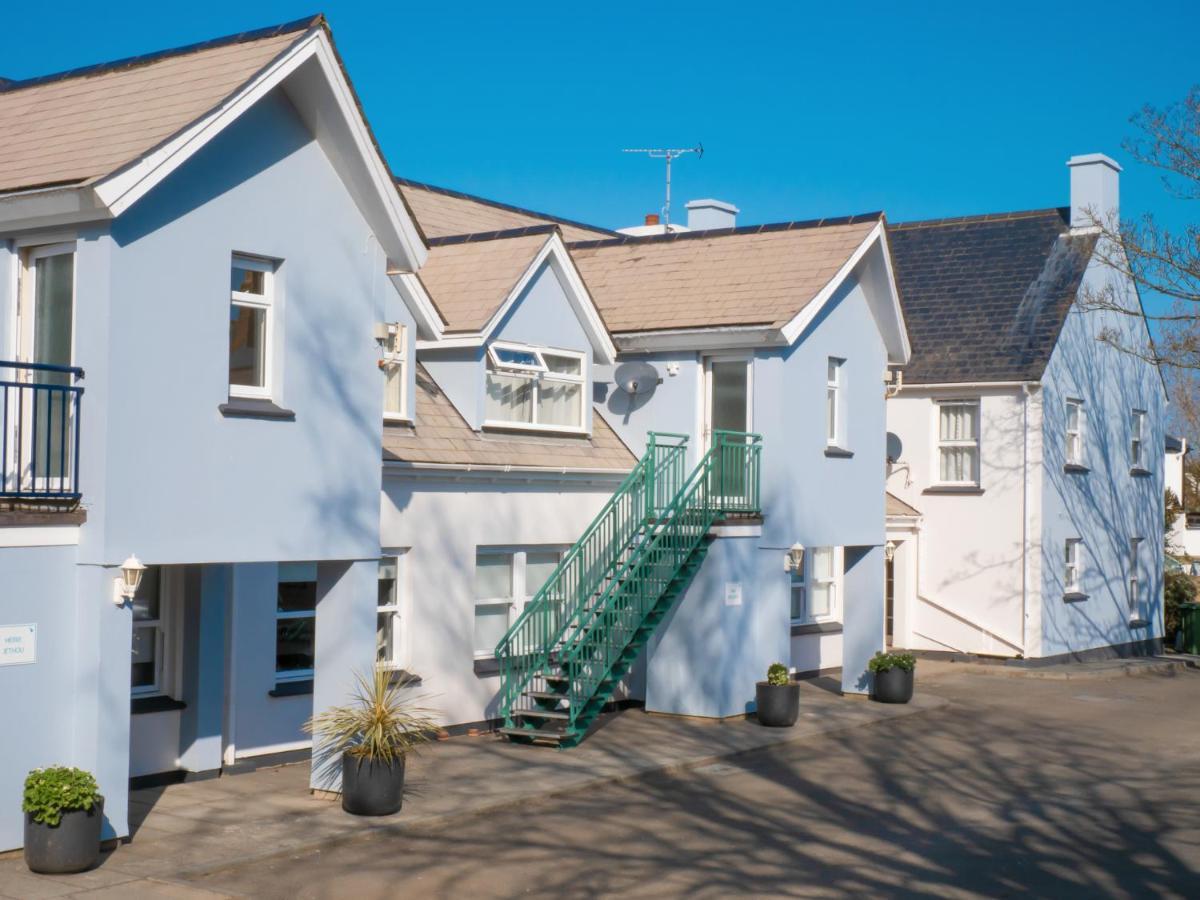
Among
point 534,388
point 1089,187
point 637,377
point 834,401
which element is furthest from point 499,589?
point 1089,187

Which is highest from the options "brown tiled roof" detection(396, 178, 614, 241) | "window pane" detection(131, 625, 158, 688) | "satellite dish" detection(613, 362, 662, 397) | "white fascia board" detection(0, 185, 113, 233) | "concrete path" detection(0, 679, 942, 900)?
"brown tiled roof" detection(396, 178, 614, 241)

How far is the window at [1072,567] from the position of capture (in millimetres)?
30484

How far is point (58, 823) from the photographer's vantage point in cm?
1084

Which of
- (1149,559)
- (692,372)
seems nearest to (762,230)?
(692,372)

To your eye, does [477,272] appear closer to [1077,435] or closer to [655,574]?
[655,574]

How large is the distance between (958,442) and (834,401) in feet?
26.6

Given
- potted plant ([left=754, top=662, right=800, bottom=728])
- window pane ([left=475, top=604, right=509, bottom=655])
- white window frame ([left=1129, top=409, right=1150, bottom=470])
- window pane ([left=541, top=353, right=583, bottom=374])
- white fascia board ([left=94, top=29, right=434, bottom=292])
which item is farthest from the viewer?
white window frame ([left=1129, top=409, right=1150, bottom=470])

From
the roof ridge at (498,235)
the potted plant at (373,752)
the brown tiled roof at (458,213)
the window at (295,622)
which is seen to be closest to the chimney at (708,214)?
the brown tiled roof at (458,213)

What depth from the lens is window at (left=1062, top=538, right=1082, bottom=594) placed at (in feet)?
100

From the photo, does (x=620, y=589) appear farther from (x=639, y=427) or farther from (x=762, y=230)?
(x=762, y=230)

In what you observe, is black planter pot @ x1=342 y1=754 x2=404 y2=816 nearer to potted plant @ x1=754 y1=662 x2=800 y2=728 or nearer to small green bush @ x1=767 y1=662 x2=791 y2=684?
potted plant @ x1=754 y1=662 x2=800 y2=728

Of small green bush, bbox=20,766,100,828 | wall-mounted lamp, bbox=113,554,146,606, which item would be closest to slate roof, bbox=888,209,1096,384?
wall-mounted lamp, bbox=113,554,146,606

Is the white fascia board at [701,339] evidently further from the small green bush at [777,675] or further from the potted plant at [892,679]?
the potted plant at [892,679]

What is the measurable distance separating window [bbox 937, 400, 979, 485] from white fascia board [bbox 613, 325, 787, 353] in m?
10.2
